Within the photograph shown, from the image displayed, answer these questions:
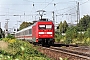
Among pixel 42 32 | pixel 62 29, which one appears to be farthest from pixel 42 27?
pixel 62 29

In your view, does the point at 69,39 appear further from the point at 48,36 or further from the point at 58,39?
the point at 48,36

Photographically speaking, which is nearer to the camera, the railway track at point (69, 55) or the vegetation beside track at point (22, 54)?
the vegetation beside track at point (22, 54)

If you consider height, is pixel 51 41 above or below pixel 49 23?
below

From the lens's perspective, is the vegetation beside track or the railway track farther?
the railway track

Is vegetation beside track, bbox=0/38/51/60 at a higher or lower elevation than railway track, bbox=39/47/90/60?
higher

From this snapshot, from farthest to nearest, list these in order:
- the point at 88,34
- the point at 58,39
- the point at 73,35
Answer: the point at 58,39
the point at 73,35
the point at 88,34

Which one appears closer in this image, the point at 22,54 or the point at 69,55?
the point at 22,54

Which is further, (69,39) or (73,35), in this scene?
(73,35)

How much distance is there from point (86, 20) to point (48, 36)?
85221 mm

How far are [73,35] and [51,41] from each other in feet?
67.1

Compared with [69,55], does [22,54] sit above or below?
above

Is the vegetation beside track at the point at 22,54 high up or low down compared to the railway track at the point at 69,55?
up

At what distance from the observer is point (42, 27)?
34.1m

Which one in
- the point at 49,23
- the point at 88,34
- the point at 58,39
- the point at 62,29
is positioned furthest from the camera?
the point at 62,29
